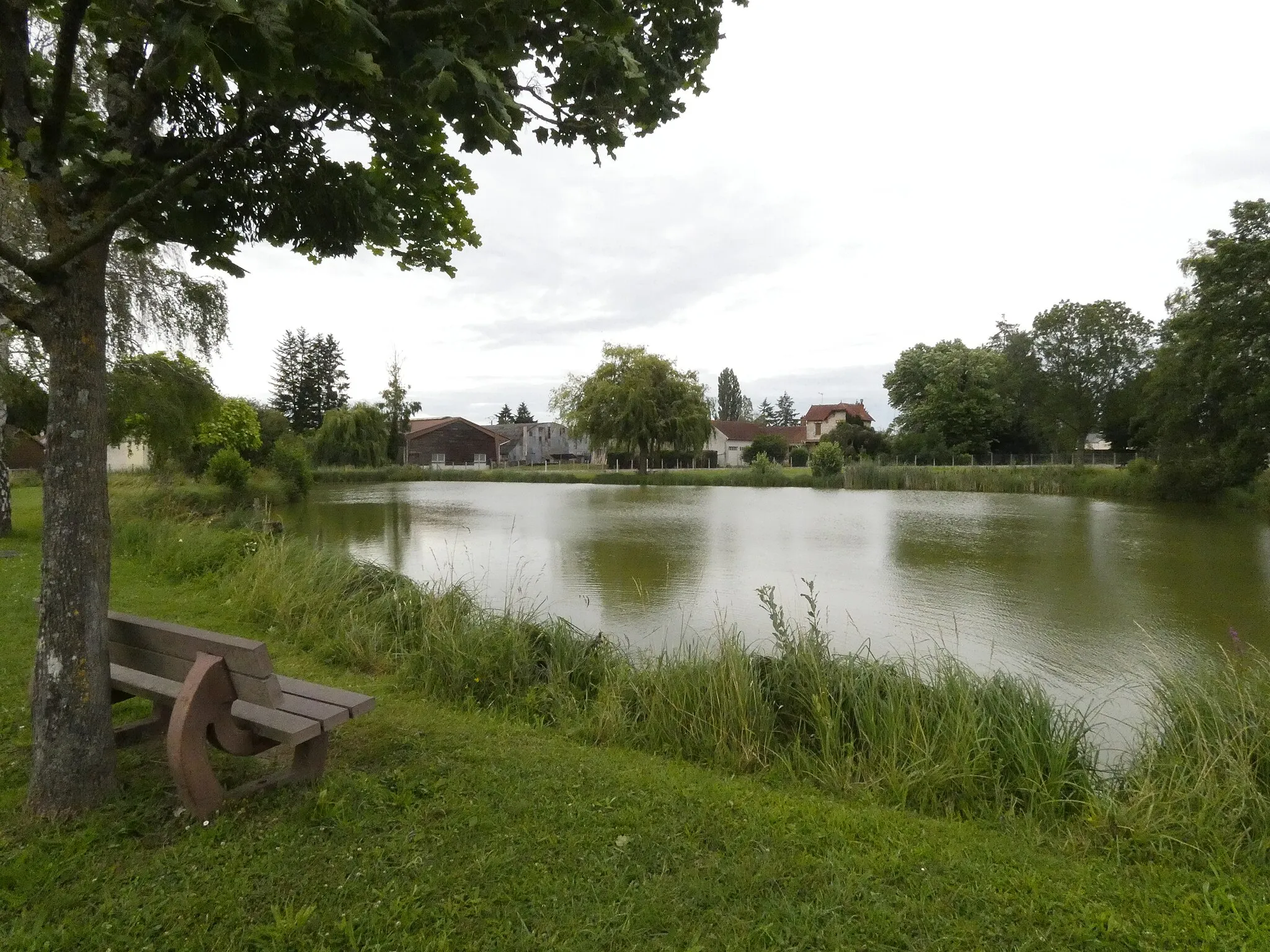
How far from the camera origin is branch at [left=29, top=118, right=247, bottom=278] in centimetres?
256


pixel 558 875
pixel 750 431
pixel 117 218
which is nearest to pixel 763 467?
pixel 750 431

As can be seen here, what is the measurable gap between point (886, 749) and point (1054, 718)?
1167mm

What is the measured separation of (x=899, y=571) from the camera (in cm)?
1188

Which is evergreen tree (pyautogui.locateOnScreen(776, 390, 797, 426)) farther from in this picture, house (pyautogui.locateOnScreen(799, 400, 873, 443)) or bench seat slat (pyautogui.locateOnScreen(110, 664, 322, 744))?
bench seat slat (pyautogui.locateOnScreen(110, 664, 322, 744))

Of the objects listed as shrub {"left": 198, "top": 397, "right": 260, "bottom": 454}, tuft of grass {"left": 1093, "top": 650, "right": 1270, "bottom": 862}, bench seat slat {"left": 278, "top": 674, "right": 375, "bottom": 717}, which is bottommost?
tuft of grass {"left": 1093, "top": 650, "right": 1270, "bottom": 862}

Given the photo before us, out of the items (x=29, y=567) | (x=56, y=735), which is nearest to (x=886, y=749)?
(x=56, y=735)

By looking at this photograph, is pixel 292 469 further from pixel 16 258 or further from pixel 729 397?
pixel 729 397

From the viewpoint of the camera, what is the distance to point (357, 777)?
3.31 metres

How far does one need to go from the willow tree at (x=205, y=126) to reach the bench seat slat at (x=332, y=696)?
731mm

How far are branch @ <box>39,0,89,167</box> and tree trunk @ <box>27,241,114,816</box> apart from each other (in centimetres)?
41

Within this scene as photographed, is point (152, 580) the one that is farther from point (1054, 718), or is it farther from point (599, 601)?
point (1054, 718)

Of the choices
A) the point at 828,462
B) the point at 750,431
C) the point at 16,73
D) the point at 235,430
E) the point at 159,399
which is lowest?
the point at 828,462

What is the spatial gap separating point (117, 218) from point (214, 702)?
1775 mm

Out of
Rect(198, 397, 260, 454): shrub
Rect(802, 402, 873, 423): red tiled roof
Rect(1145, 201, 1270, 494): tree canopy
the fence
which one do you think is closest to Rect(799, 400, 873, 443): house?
Rect(802, 402, 873, 423): red tiled roof
